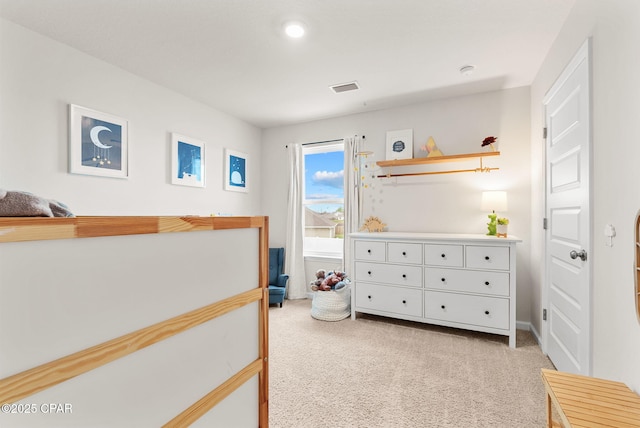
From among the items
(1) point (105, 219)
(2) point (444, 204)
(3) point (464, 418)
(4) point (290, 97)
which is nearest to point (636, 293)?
(3) point (464, 418)

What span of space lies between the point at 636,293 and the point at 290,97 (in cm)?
323

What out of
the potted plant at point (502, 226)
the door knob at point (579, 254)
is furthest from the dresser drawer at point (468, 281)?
the door knob at point (579, 254)

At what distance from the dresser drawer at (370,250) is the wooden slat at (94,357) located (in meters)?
2.46

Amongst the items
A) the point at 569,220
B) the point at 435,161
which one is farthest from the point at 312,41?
the point at 569,220

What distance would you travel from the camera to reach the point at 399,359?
2.42m

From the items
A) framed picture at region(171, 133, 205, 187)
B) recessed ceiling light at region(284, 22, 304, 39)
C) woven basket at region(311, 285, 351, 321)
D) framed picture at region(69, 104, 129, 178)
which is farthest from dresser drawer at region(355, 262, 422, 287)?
framed picture at region(69, 104, 129, 178)

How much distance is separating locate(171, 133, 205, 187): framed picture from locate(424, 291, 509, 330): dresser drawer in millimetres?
2912

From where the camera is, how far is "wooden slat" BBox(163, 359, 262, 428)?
0.85 meters

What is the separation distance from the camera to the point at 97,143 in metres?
2.58

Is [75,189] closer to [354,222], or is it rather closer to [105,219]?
[105,219]

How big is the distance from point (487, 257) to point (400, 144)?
1660 millimetres

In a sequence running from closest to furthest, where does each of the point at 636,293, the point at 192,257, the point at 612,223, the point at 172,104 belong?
1. the point at 192,257
2. the point at 636,293
3. the point at 612,223
4. the point at 172,104

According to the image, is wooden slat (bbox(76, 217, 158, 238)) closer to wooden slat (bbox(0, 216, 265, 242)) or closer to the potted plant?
wooden slat (bbox(0, 216, 265, 242))

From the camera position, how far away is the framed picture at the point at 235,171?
403cm
